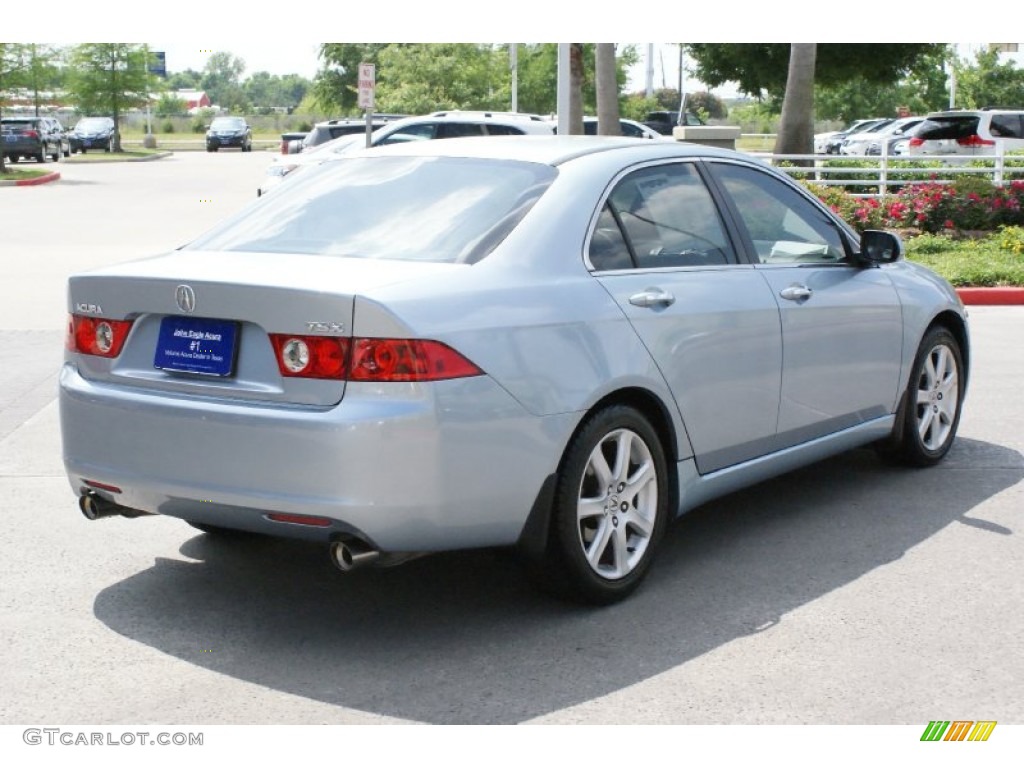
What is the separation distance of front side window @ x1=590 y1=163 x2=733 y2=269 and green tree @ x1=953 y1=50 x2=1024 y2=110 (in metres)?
63.8

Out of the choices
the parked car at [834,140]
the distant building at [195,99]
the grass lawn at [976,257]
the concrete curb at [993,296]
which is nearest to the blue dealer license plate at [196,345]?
the grass lawn at [976,257]

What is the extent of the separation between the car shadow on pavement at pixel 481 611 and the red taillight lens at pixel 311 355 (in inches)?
35.8

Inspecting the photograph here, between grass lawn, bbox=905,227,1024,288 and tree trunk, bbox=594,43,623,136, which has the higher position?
tree trunk, bbox=594,43,623,136

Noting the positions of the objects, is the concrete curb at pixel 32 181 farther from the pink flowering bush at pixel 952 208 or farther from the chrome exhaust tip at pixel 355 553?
the chrome exhaust tip at pixel 355 553

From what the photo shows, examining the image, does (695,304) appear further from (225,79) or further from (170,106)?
(225,79)

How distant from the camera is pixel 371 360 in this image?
183 inches

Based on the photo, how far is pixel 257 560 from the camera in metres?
5.97

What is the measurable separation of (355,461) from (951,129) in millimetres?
32618

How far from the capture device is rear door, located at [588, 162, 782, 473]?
18.1ft

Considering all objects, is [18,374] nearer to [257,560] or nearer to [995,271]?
[257,560]

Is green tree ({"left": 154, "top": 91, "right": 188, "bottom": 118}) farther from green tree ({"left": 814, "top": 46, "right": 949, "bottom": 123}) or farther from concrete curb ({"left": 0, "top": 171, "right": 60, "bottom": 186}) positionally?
concrete curb ({"left": 0, "top": 171, "right": 60, "bottom": 186})

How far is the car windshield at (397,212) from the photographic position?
521 cm

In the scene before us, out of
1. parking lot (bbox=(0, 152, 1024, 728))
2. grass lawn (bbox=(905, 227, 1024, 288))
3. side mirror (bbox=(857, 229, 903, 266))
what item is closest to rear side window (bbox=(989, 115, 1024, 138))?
grass lawn (bbox=(905, 227, 1024, 288))

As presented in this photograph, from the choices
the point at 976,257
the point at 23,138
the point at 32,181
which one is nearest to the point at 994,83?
the point at 23,138
